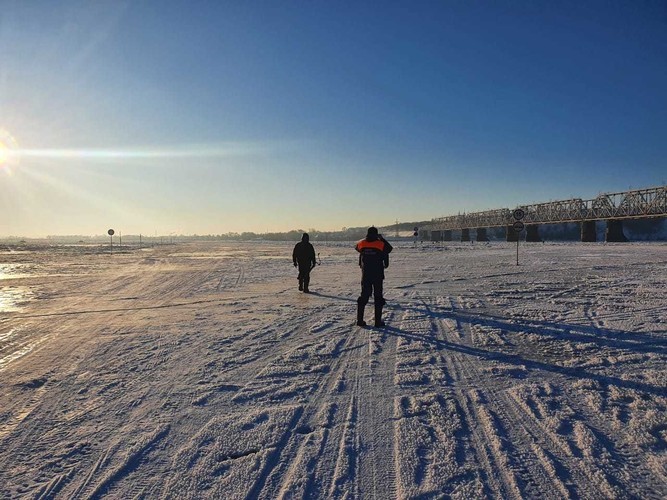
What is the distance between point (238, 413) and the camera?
388cm

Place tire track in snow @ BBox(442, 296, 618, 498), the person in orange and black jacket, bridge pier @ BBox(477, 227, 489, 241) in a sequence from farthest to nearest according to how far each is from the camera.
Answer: bridge pier @ BBox(477, 227, 489, 241)
the person in orange and black jacket
tire track in snow @ BBox(442, 296, 618, 498)

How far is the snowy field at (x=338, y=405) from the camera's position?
2.84 metres

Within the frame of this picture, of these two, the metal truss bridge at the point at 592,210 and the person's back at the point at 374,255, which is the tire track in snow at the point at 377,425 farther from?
the metal truss bridge at the point at 592,210

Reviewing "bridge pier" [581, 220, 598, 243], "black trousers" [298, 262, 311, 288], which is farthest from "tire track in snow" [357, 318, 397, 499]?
"bridge pier" [581, 220, 598, 243]

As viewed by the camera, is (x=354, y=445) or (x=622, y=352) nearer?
(x=354, y=445)

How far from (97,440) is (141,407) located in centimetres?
64

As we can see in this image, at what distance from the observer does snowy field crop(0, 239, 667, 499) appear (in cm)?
284

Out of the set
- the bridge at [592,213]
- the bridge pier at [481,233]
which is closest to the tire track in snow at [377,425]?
the bridge at [592,213]

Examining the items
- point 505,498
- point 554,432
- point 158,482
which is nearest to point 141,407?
point 158,482

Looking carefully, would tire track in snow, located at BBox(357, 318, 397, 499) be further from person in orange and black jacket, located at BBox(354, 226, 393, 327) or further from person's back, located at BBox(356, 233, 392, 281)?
person's back, located at BBox(356, 233, 392, 281)

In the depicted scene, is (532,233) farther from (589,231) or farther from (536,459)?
(536,459)

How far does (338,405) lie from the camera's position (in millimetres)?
4059

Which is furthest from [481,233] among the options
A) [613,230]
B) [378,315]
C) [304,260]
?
[378,315]

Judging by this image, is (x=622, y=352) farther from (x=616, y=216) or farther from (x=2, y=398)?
(x=616, y=216)
